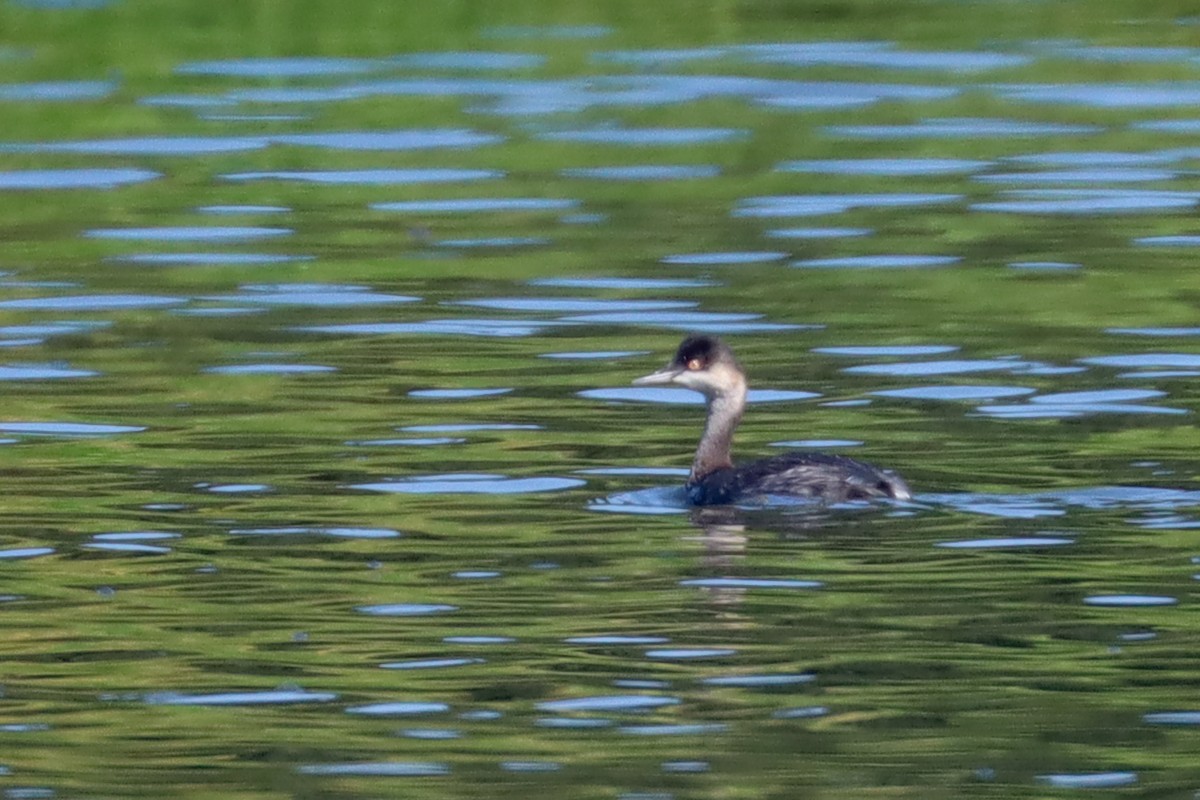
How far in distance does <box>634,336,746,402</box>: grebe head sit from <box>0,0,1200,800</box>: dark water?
447mm

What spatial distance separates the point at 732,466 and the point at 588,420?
181 centimetres

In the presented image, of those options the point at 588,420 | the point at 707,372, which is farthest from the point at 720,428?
the point at 588,420

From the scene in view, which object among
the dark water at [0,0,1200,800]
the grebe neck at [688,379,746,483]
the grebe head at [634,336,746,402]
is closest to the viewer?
the dark water at [0,0,1200,800]

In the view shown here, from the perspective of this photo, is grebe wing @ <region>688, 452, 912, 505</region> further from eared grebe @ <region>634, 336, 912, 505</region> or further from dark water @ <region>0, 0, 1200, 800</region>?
dark water @ <region>0, 0, 1200, 800</region>

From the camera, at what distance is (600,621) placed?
39.4 feet

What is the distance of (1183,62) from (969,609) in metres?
20.8

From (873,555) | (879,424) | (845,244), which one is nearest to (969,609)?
(873,555)

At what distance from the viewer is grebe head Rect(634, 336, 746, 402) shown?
1542 cm

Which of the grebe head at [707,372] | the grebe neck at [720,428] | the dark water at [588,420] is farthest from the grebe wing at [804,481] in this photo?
the grebe head at [707,372]

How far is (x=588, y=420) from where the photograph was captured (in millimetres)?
16578

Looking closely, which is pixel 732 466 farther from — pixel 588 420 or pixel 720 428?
pixel 588 420

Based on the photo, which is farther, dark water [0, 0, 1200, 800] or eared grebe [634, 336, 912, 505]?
eared grebe [634, 336, 912, 505]

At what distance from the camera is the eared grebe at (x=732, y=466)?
548 inches

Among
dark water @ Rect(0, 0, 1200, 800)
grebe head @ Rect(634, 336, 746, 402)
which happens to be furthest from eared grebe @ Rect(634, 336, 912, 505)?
dark water @ Rect(0, 0, 1200, 800)
